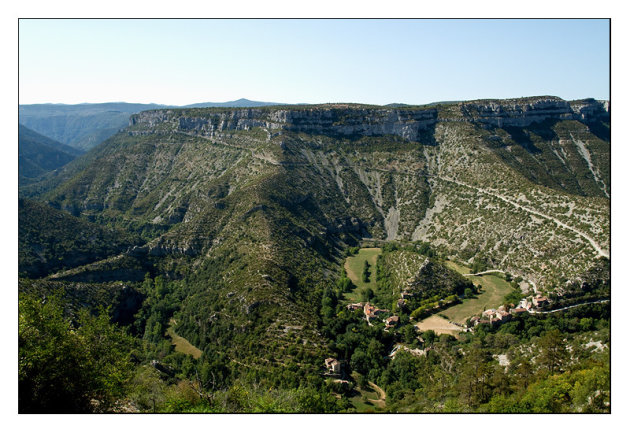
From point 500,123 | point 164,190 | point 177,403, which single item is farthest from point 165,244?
point 500,123

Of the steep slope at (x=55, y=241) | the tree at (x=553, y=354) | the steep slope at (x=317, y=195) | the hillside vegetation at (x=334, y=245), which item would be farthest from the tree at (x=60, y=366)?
the steep slope at (x=55, y=241)

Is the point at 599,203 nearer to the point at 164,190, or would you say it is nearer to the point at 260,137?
the point at 260,137

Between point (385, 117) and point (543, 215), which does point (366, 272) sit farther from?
point (385, 117)

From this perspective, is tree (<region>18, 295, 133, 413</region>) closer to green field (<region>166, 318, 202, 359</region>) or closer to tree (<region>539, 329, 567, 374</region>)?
green field (<region>166, 318, 202, 359</region>)

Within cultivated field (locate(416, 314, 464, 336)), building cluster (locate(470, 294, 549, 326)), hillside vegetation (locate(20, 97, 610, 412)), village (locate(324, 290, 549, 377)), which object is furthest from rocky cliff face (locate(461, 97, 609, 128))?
cultivated field (locate(416, 314, 464, 336))

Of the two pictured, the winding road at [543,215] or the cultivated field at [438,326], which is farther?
the winding road at [543,215]

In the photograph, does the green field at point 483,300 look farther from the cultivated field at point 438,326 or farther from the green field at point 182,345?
the green field at point 182,345
